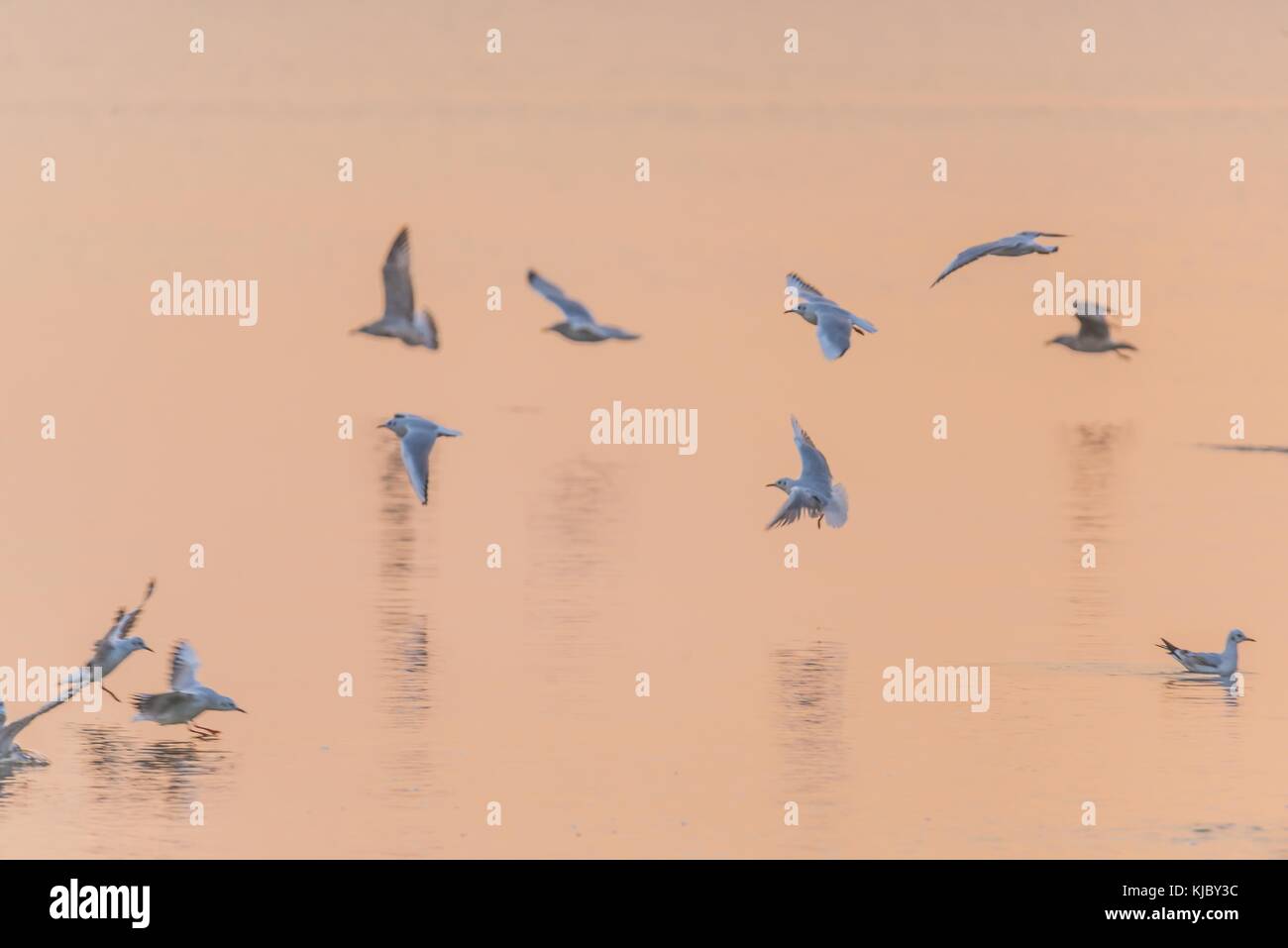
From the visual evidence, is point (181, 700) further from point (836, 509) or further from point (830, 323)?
point (830, 323)

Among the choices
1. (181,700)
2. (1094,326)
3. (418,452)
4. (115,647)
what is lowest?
(181,700)

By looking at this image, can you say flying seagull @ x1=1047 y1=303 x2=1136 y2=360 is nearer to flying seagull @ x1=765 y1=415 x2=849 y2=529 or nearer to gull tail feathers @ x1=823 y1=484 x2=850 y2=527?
flying seagull @ x1=765 y1=415 x2=849 y2=529

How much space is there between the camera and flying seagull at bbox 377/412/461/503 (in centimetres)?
2300

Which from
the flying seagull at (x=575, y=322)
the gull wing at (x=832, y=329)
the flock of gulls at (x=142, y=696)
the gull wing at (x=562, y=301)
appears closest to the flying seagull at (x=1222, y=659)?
the gull wing at (x=832, y=329)

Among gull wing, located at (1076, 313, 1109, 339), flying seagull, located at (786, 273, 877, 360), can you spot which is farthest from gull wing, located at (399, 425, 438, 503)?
gull wing, located at (1076, 313, 1109, 339)

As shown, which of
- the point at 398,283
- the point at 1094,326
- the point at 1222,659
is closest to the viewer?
the point at 1222,659

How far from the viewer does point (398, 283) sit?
26047 mm

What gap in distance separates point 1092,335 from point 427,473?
34.9 ft

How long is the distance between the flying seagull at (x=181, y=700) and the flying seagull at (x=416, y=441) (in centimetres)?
→ 395

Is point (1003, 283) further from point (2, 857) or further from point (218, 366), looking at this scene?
point (2, 857)

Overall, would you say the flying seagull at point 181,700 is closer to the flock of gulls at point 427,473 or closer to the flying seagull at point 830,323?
the flock of gulls at point 427,473

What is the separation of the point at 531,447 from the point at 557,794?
14.3 meters

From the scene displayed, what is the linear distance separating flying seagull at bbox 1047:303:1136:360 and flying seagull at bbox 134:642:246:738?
562 inches

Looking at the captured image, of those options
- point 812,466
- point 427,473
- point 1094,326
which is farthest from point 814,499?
point 1094,326
